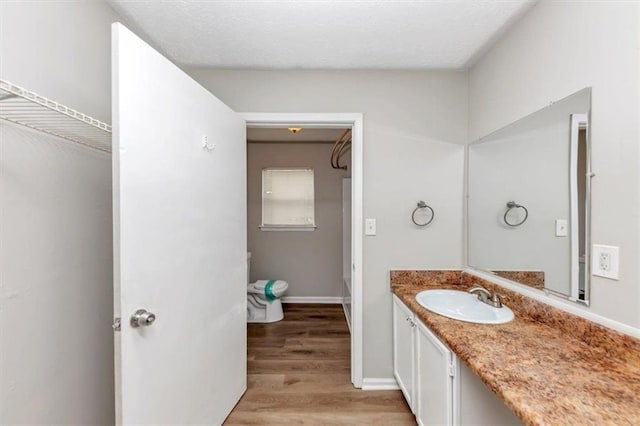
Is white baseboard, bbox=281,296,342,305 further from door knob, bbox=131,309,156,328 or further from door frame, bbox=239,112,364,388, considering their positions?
door knob, bbox=131,309,156,328

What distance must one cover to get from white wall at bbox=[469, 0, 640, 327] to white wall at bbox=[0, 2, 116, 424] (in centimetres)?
207

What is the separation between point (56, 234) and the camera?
1048 millimetres

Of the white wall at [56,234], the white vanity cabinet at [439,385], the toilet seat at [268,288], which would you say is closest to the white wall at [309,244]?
the toilet seat at [268,288]

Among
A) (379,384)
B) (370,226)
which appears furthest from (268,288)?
(370,226)

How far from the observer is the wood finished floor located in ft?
5.49

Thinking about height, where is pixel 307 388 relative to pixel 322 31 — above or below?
below

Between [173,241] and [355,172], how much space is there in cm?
123

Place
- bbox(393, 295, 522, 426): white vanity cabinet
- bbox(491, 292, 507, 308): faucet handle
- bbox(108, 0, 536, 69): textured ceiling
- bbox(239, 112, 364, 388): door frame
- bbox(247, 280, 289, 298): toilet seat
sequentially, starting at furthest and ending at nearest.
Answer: bbox(247, 280, 289, 298): toilet seat → bbox(239, 112, 364, 388): door frame → bbox(491, 292, 507, 308): faucet handle → bbox(108, 0, 536, 69): textured ceiling → bbox(393, 295, 522, 426): white vanity cabinet

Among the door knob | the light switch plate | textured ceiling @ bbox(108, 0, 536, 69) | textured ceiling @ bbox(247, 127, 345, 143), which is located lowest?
the door knob

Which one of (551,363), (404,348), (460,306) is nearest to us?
(551,363)

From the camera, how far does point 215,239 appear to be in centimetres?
153

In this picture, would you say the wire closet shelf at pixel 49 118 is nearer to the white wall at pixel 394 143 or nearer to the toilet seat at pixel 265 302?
the white wall at pixel 394 143

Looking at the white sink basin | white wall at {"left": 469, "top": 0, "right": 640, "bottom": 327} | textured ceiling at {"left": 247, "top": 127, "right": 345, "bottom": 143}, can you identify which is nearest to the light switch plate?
white wall at {"left": 469, "top": 0, "right": 640, "bottom": 327}

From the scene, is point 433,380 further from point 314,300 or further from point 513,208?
point 314,300
